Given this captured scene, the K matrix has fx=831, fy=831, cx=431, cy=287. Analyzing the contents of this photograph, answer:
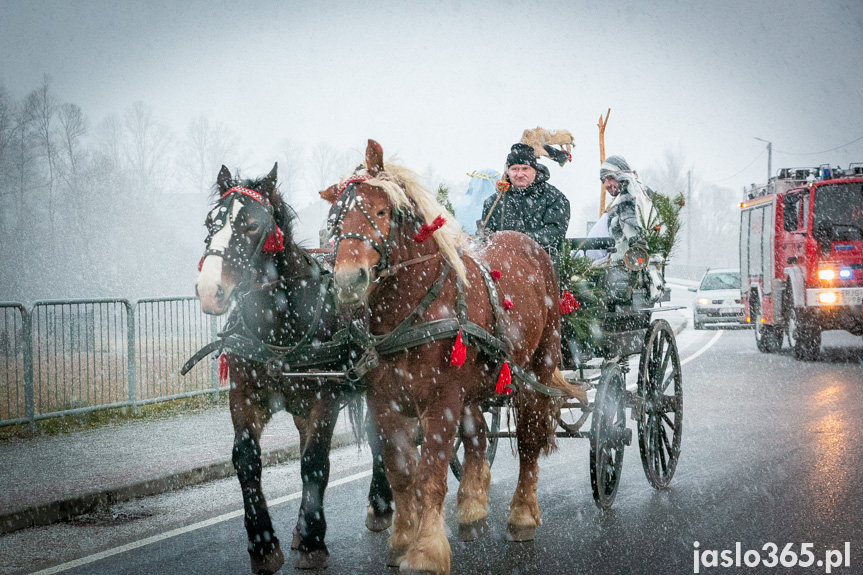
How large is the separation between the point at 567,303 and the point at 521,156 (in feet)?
3.83

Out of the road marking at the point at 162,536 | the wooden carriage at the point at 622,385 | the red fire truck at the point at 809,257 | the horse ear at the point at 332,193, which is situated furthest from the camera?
Result: the red fire truck at the point at 809,257

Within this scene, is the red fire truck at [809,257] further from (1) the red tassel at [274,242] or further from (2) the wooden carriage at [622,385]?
(1) the red tassel at [274,242]

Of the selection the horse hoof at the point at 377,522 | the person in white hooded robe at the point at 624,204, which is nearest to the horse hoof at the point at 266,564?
the horse hoof at the point at 377,522

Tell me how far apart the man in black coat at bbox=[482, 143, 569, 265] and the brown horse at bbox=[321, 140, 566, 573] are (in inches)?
55.0

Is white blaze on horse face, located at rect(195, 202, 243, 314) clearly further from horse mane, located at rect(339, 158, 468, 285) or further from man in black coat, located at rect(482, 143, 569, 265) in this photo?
man in black coat, located at rect(482, 143, 569, 265)

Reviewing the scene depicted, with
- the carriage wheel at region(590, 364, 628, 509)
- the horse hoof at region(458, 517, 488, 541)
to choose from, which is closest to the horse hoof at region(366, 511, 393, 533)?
the horse hoof at region(458, 517, 488, 541)

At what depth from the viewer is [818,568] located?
4488 mm

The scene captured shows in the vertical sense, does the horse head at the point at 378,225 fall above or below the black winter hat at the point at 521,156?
below

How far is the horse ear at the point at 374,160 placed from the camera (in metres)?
4.03

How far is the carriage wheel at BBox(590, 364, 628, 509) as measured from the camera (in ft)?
18.0

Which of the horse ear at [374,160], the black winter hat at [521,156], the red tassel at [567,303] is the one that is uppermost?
the black winter hat at [521,156]

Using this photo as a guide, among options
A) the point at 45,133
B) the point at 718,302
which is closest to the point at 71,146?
the point at 45,133

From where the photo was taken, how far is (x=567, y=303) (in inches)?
236

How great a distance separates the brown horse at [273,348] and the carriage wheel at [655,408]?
2.28m
